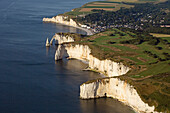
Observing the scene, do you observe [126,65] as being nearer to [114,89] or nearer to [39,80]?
[114,89]

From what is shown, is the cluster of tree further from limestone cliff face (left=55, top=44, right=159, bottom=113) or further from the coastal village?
limestone cliff face (left=55, top=44, right=159, bottom=113)

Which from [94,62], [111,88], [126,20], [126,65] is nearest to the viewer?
[111,88]

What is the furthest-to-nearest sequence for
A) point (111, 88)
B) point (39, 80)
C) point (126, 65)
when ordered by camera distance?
point (126, 65) < point (39, 80) < point (111, 88)

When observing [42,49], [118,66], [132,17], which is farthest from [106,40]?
[132,17]

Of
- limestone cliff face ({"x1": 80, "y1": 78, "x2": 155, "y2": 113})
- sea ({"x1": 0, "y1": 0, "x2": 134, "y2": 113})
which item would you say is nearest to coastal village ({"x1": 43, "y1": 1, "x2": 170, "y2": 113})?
limestone cliff face ({"x1": 80, "y1": 78, "x2": 155, "y2": 113})

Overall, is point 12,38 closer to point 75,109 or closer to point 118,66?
point 118,66

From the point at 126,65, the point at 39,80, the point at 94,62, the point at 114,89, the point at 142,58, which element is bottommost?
the point at 39,80

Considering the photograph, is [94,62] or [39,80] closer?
[39,80]

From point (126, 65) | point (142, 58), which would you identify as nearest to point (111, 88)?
point (126, 65)
